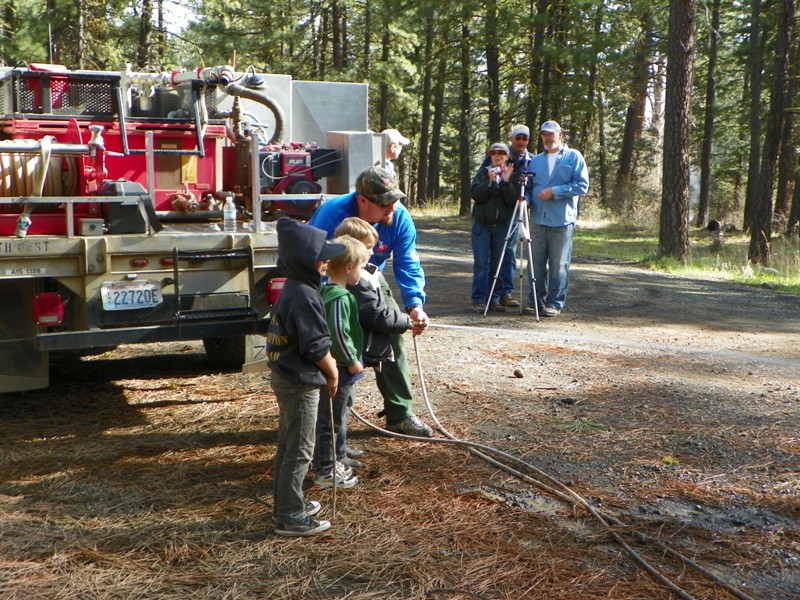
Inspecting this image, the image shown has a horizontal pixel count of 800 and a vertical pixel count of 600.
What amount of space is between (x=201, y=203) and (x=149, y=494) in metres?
3.08

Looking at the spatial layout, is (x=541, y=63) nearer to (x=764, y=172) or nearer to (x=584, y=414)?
(x=764, y=172)

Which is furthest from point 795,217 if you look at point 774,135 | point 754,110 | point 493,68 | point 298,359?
point 298,359

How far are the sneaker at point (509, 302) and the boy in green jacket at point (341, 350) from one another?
18.7ft

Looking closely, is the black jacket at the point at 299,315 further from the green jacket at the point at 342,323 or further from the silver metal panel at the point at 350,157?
the silver metal panel at the point at 350,157

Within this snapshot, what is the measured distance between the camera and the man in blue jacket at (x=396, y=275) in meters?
5.02

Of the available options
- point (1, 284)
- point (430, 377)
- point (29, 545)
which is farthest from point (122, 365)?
point (29, 545)

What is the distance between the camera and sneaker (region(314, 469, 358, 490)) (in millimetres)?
4496

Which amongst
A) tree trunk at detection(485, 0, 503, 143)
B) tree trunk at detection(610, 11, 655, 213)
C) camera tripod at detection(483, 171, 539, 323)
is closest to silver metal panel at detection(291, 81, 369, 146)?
camera tripod at detection(483, 171, 539, 323)

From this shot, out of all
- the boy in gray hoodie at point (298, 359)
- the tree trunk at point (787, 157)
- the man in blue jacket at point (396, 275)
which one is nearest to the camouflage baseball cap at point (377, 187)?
the man in blue jacket at point (396, 275)

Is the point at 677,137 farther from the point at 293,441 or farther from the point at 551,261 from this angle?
the point at 293,441

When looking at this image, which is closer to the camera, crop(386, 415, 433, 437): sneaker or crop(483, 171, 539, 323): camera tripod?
crop(386, 415, 433, 437): sneaker

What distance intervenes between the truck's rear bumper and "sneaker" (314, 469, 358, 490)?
158 centimetres

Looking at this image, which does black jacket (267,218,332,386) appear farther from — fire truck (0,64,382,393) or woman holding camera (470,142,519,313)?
woman holding camera (470,142,519,313)

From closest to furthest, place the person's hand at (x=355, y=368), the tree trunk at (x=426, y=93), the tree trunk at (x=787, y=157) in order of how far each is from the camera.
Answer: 1. the person's hand at (x=355, y=368)
2. the tree trunk at (x=787, y=157)
3. the tree trunk at (x=426, y=93)
